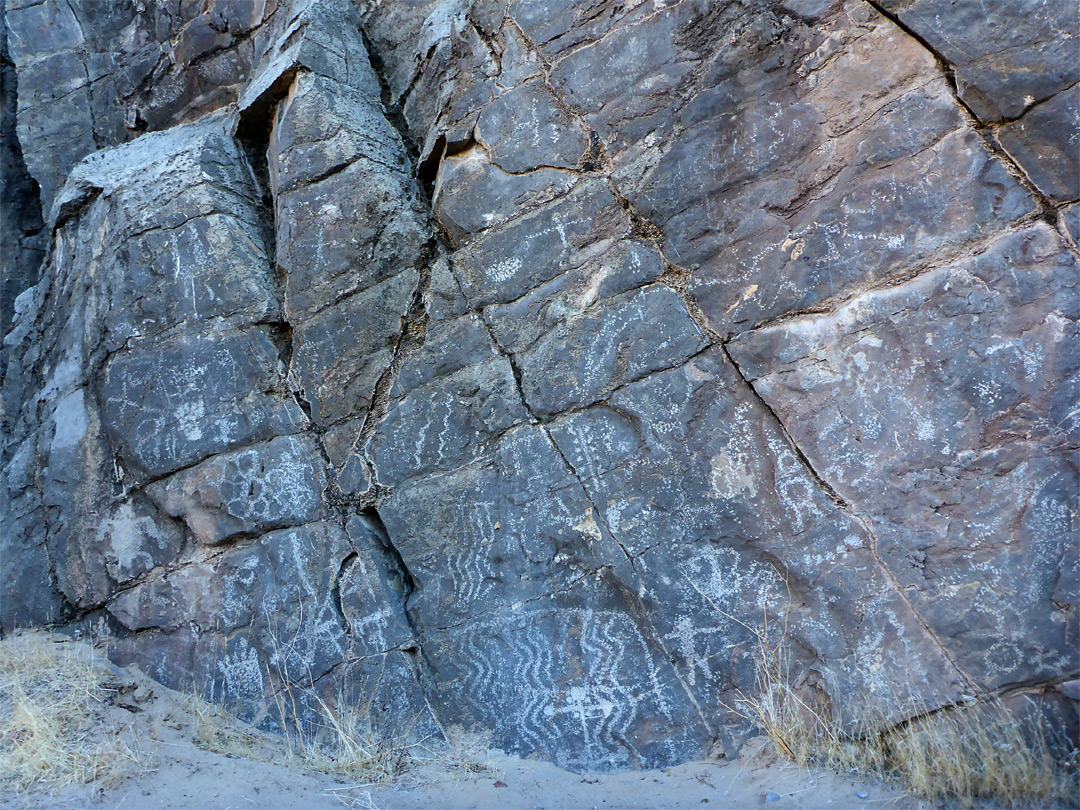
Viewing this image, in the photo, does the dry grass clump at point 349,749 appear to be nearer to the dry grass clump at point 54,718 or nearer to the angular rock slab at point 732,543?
the dry grass clump at point 54,718

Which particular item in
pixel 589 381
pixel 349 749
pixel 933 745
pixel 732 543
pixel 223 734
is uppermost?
pixel 589 381

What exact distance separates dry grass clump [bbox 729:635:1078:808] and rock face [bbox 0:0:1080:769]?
7cm

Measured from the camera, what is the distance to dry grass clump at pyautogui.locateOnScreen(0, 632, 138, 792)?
9.27 ft

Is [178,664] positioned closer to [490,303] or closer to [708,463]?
[490,303]

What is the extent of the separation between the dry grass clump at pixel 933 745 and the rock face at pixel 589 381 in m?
0.07

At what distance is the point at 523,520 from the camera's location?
3.30 meters

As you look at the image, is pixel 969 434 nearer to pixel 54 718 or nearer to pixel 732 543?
pixel 732 543

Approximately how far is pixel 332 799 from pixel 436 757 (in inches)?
17.6

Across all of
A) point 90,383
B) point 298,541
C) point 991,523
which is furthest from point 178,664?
point 991,523

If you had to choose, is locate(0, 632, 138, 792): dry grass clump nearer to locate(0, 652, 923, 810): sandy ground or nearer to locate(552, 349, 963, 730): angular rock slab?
locate(0, 652, 923, 810): sandy ground

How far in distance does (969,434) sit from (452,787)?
7.46 feet

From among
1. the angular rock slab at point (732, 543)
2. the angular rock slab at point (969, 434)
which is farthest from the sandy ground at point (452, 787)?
the angular rock slab at point (969, 434)

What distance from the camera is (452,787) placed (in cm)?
298

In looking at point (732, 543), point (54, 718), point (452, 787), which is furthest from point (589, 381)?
point (54, 718)
